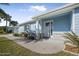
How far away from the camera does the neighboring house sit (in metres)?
11.3

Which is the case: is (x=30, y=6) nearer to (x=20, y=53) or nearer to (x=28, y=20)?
(x=28, y=20)

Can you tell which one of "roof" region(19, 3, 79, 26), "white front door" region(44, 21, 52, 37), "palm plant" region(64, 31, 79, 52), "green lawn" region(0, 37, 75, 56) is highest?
"roof" region(19, 3, 79, 26)

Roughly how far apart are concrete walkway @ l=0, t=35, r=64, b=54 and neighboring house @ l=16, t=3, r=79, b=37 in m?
0.55

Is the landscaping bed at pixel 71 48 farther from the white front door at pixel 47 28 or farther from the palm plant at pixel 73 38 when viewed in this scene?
the white front door at pixel 47 28

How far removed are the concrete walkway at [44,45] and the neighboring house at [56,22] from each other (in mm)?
551

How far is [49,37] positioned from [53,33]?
414 mm

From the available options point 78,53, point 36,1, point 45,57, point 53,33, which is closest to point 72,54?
point 78,53

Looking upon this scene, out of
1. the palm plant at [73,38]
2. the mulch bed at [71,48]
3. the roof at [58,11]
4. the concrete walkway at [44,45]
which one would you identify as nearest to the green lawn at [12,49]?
the concrete walkway at [44,45]

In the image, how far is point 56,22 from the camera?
41.4 feet

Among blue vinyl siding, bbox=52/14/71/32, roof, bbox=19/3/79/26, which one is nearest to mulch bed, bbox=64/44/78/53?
blue vinyl siding, bbox=52/14/71/32

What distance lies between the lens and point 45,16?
42.7 feet

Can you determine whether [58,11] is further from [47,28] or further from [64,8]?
[47,28]

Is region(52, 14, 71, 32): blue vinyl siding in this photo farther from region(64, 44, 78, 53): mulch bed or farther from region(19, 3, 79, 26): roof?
region(64, 44, 78, 53): mulch bed

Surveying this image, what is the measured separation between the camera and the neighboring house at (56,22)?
1131 cm
